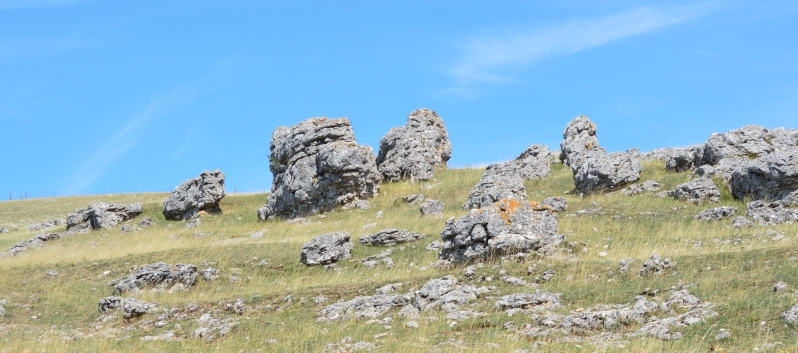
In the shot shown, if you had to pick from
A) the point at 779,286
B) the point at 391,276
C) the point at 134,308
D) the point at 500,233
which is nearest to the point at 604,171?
the point at 500,233

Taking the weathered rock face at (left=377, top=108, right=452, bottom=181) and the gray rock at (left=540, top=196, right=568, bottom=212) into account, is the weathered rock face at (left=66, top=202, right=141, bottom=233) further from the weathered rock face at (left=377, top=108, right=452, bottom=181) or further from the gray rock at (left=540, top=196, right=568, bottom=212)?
the gray rock at (left=540, top=196, right=568, bottom=212)

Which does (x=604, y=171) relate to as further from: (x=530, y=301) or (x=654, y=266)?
(x=530, y=301)

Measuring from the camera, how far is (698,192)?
114ft

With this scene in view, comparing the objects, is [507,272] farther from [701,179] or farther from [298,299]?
[701,179]

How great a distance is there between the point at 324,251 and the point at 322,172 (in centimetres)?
1727

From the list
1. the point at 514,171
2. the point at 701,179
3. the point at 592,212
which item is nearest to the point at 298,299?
the point at 592,212

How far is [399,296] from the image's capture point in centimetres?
2044

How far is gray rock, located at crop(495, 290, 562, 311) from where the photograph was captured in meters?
17.9

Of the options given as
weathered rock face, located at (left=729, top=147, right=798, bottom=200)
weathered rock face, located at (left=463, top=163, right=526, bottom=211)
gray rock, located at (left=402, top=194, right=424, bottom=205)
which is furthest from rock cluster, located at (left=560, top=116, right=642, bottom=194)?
gray rock, located at (left=402, top=194, right=424, bottom=205)

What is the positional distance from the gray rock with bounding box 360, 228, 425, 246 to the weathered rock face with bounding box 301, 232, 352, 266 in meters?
1.68

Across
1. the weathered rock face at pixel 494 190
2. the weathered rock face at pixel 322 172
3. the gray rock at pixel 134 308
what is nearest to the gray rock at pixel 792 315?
the gray rock at pixel 134 308

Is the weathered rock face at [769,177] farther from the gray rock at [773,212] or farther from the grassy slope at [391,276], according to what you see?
the gray rock at [773,212]

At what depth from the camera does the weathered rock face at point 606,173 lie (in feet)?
130

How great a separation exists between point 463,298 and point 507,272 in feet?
11.1
